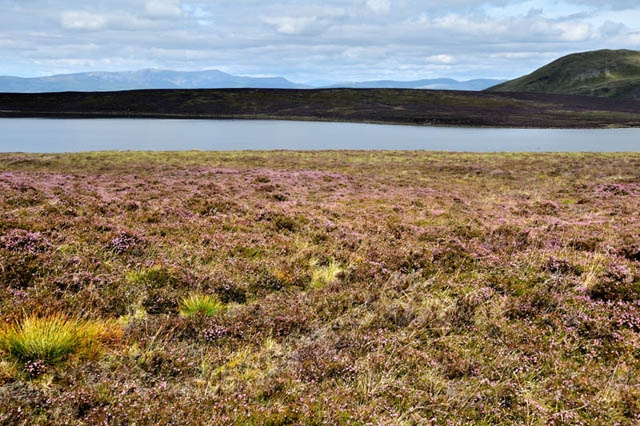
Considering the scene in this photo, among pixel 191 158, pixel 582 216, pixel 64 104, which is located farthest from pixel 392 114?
pixel 64 104

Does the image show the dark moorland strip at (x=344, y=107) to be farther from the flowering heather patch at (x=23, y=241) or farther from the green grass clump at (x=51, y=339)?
the green grass clump at (x=51, y=339)

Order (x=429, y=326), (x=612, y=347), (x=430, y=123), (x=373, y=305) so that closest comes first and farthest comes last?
(x=612, y=347) < (x=429, y=326) < (x=373, y=305) < (x=430, y=123)

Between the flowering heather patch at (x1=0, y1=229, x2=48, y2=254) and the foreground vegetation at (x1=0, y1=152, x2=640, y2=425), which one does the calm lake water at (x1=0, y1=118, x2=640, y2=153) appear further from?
the flowering heather patch at (x1=0, y1=229, x2=48, y2=254)

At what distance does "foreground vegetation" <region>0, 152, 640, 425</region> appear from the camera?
4.63m

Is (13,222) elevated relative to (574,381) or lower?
elevated

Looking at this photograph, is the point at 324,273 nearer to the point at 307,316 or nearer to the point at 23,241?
the point at 307,316

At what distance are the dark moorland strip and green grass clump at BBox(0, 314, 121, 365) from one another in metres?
109

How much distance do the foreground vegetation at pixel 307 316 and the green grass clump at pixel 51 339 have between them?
0.09 feet

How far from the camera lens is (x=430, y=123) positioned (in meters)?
105

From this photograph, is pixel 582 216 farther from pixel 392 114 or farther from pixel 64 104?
pixel 64 104

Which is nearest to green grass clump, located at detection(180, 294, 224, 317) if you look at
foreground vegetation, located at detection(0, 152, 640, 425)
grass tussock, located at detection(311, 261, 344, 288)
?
foreground vegetation, located at detection(0, 152, 640, 425)

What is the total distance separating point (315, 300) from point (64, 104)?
537 ft

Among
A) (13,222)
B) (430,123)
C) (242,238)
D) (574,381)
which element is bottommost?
(574,381)

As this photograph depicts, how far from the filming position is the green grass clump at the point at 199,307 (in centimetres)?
691
